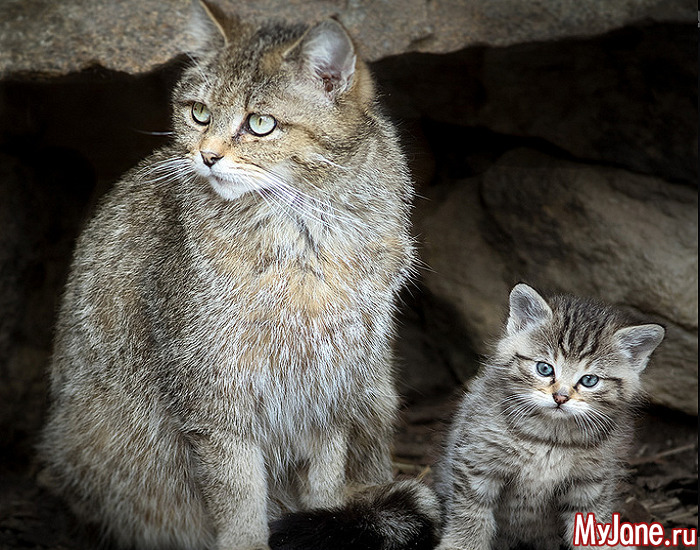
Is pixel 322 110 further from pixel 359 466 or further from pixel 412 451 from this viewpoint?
pixel 412 451

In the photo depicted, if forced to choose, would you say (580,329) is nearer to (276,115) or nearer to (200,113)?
(276,115)

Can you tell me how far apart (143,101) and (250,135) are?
→ 1556 mm

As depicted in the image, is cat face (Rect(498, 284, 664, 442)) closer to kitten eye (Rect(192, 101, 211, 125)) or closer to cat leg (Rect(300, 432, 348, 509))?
cat leg (Rect(300, 432, 348, 509))

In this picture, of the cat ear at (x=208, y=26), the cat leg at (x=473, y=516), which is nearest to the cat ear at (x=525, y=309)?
the cat leg at (x=473, y=516)

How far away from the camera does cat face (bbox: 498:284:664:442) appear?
9.95ft

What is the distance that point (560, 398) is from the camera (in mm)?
2979

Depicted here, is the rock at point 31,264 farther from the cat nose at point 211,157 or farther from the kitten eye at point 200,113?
the cat nose at point 211,157

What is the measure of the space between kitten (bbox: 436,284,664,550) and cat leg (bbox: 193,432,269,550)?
0.67m

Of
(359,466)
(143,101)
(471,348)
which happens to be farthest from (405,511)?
(143,101)

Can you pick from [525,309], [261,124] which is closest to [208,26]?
[261,124]

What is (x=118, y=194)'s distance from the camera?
12.5ft

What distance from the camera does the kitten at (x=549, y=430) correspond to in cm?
304

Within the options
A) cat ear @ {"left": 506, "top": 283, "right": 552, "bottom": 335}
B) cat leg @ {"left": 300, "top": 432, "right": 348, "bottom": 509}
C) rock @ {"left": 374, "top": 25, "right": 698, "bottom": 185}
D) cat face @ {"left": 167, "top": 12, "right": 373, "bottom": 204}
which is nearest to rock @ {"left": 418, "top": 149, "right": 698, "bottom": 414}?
rock @ {"left": 374, "top": 25, "right": 698, "bottom": 185}

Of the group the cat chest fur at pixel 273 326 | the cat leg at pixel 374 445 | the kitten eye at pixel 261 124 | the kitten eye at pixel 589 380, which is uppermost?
the kitten eye at pixel 261 124
